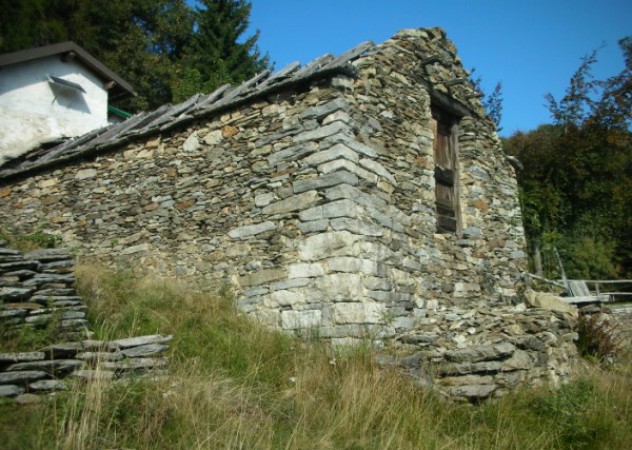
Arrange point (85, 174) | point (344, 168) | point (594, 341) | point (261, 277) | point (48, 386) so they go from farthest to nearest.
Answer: point (85, 174) < point (594, 341) < point (261, 277) < point (344, 168) < point (48, 386)

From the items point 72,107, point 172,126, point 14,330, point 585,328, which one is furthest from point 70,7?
point 585,328

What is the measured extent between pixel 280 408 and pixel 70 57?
1396cm

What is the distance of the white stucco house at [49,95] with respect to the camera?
12.7m

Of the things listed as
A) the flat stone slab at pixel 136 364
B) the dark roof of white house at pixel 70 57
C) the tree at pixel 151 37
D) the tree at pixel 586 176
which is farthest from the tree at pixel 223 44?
the flat stone slab at pixel 136 364

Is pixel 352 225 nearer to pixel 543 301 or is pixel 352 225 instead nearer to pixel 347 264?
pixel 347 264

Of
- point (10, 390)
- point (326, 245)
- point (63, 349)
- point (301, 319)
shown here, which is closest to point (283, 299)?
point (301, 319)

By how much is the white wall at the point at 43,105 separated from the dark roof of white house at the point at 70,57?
0.65ft

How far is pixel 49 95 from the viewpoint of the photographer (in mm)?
13922

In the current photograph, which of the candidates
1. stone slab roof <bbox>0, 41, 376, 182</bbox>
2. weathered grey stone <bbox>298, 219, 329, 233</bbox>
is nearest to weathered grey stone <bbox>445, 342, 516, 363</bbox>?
weathered grey stone <bbox>298, 219, 329, 233</bbox>

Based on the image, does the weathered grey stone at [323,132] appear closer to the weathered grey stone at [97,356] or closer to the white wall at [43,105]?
the weathered grey stone at [97,356]

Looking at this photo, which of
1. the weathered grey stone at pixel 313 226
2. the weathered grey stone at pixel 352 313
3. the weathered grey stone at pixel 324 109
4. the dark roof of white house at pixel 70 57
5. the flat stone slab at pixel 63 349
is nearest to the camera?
the flat stone slab at pixel 63 349

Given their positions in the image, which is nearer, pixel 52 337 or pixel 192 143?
pixel 52 337

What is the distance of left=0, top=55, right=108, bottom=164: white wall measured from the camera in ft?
41.6

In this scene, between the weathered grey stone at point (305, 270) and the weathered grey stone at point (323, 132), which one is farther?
the weathered grey stone at point (323, 132)
